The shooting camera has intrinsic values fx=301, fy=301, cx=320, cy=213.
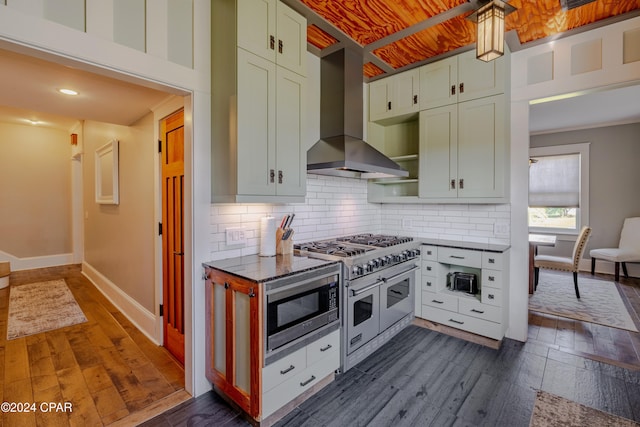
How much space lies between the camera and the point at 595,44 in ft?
8.54

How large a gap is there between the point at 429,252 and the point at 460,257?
1.03 ft

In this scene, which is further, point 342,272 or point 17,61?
point 342,272

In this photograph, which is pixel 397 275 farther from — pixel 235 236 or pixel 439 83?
pixel 439 83

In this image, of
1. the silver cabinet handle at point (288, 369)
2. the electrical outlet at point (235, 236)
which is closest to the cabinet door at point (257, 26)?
the electrical outlet at point (235, 236)

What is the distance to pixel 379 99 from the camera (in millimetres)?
3762

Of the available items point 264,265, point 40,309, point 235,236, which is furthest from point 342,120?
point 40,309

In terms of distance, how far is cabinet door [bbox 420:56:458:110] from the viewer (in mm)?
3180

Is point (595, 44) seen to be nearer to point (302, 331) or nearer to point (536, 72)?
point (536, 72)

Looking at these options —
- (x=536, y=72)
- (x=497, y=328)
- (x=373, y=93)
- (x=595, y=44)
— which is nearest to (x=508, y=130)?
(x=536, y=72)

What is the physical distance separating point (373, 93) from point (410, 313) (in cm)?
268

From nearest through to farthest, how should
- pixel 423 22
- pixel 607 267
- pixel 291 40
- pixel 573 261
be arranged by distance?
pixel 291 40 < pixel 423 22 < pixel 573 261 < pixel 607 267

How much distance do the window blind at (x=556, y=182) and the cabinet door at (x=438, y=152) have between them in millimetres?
4007

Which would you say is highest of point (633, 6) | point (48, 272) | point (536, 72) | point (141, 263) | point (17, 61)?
point (633, 6)

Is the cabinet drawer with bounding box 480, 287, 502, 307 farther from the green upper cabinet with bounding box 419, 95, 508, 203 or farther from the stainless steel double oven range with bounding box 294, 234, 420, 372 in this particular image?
the green upper cabinet with bounding box 419, 95, 508, 203
